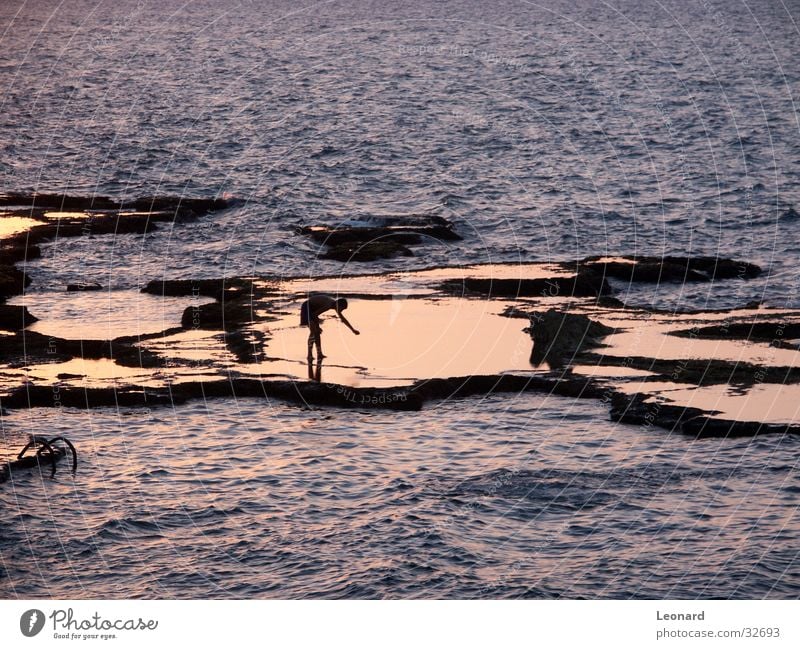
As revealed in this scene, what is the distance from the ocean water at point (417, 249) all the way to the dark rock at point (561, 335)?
11.6 feet

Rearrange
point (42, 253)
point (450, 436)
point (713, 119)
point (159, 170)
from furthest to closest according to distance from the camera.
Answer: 1. point (713, 119)
2. point (159, 170)
3. point (42, 253)
4. point (450, 436)

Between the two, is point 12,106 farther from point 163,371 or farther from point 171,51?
point 163,371

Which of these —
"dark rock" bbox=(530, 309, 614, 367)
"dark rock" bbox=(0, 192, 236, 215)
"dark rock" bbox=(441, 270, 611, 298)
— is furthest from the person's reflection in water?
"dark rock" bbox=(0, 192, 236, 215)

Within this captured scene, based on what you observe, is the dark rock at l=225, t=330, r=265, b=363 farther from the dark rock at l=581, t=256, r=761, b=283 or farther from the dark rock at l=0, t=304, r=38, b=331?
the dark rock at l=581, t=256, r=761, b=283

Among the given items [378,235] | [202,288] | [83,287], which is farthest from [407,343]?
[378,235]

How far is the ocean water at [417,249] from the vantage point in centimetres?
2130

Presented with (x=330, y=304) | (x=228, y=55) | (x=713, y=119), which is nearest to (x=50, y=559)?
(x=330, y=304)

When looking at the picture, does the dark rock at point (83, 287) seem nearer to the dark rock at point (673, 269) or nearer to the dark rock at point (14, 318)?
the dark rock at point (14, 318)

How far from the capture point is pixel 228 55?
411 feet

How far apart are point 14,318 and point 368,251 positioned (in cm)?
1818

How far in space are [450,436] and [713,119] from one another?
245ft

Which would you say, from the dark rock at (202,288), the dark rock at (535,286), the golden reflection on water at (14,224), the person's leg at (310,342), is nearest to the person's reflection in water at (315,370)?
the person's leg at (310,342)

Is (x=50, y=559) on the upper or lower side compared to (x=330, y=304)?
lower

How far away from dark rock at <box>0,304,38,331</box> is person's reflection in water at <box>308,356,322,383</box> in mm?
11622
